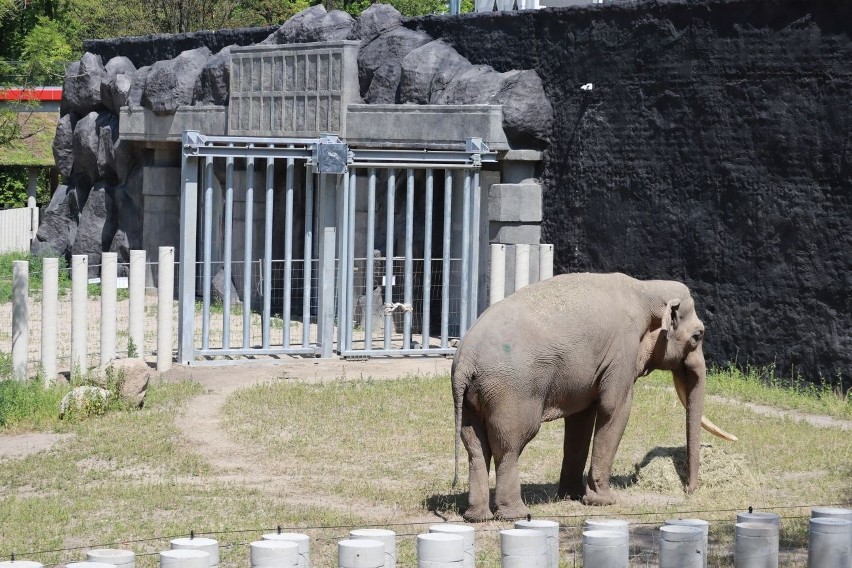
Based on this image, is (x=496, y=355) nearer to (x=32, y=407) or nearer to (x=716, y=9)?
(x=32, y=407)

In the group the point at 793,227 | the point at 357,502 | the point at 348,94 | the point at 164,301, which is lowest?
the point at 357,502

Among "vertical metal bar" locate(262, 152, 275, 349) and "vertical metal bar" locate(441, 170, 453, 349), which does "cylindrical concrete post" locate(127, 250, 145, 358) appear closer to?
"vertical metal bar" locate(262, 152, 275, 349)

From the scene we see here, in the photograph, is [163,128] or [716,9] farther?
[163,128]

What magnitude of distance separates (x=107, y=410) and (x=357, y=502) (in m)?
3.80

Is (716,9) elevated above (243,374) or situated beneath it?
elevated above

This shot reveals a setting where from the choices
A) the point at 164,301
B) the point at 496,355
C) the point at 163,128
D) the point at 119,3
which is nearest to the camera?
the point at 496,355

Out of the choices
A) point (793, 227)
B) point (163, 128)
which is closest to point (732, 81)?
point (793, 227)

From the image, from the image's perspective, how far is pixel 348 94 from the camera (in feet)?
58.5

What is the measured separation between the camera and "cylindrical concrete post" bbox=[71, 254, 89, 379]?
13.6 meters

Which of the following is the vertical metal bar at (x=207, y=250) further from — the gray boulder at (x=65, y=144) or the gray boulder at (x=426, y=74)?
the gray boulder at (x=65, y=144)

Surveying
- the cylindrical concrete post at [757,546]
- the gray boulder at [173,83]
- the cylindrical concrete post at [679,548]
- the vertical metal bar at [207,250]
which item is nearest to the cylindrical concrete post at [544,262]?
the vertical metal bar at [207,250]

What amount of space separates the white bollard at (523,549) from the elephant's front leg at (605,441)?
324 centimetres

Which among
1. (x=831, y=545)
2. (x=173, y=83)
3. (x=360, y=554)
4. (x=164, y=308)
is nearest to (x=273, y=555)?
(x=360, y=554)

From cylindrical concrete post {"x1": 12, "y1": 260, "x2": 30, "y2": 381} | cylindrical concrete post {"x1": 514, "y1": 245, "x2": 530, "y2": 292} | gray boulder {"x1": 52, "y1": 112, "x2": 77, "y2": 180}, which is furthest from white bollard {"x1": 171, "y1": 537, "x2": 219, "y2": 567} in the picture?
gray boulder {"x1": 52, "y1": 112, "x2": 77, "y2": 180}
